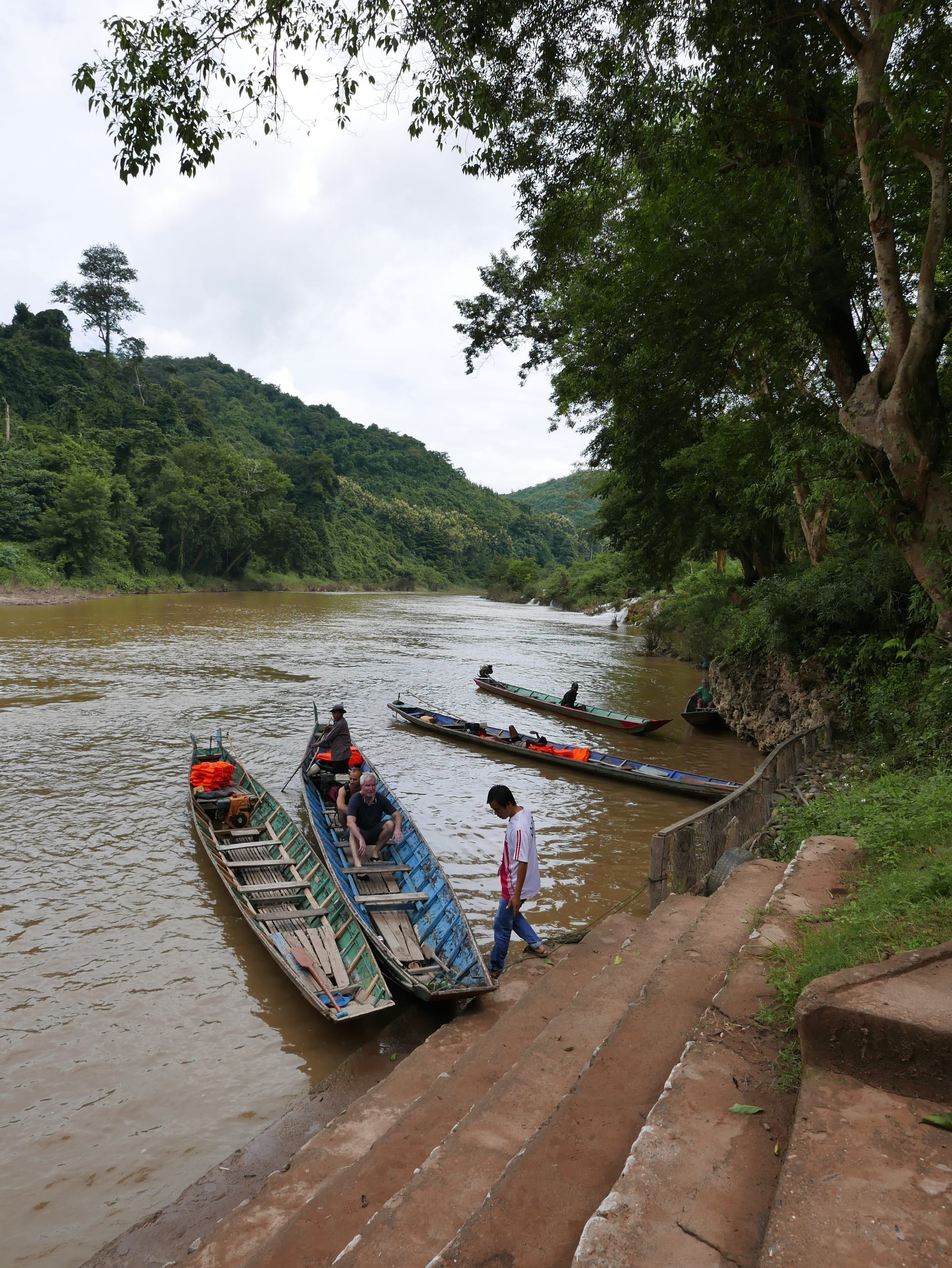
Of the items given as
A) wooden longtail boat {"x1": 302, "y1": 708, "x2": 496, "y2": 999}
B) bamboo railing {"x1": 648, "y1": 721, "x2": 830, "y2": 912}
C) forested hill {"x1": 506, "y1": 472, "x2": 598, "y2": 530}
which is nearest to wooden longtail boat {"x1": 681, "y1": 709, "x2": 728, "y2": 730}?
bamboo railing {"x1": 648, "y1": 721, "x2": 830, "y2": 912}

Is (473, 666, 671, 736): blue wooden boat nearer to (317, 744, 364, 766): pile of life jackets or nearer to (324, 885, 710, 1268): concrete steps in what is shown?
(317, 744, 364, 766): pile of life jackets

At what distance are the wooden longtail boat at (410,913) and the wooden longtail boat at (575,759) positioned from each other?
5132mm

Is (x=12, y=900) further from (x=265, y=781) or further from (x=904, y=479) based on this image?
(x=904, y=479)

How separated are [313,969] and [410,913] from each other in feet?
4.46

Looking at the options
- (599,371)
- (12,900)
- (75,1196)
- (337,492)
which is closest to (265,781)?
(12,900)

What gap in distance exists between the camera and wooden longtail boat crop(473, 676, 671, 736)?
16.2 metres

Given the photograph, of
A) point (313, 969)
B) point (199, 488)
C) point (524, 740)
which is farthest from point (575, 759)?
point (199, 488)

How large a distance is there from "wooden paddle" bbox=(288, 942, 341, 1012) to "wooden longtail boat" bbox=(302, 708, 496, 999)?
48cm

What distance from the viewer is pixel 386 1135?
11.1ft

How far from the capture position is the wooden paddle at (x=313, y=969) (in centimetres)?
550

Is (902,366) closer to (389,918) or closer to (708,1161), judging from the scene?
(708,1161)

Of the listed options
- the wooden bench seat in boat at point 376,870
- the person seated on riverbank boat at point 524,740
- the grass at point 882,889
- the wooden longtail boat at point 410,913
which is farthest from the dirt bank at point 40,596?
the grass at point 882,889

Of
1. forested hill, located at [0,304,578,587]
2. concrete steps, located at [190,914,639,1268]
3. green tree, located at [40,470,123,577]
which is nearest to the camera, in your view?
concrete steps, located at [190,914,639,1268]

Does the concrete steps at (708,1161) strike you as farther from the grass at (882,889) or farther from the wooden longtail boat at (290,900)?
the wooden longtail boat at (290,900)
